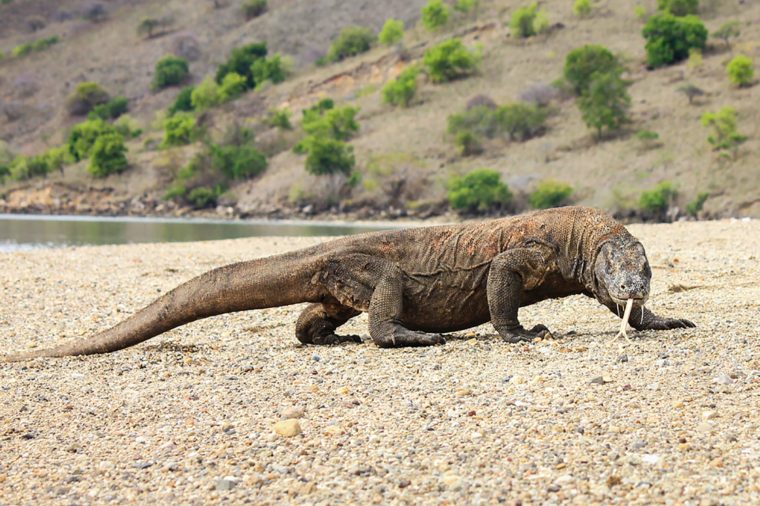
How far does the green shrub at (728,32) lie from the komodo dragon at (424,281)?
71020 millimetres

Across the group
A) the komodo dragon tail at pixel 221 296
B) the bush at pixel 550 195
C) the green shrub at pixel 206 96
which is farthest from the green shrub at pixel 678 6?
the komodo dragon tail at pixel 221 296

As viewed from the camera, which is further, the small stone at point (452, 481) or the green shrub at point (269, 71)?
the green shrub at point (269, 71)

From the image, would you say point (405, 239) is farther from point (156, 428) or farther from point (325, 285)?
point (156, 428)

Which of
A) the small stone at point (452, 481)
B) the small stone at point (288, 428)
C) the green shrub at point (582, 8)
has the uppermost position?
the small stone at point (452, 481)

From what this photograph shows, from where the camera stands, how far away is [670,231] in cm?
2116

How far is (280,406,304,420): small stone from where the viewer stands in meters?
5.46

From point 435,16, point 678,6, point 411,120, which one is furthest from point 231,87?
point 678,6

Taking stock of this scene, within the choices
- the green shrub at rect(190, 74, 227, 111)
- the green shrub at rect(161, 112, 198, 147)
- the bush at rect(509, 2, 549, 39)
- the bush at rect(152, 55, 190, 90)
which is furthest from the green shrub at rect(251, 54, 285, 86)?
the bush at rect(509, 2, 549, 39)

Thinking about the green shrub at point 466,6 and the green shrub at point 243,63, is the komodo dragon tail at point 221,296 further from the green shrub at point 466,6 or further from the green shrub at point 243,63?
the green shrub at point 243,63

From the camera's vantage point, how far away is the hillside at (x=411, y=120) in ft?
181

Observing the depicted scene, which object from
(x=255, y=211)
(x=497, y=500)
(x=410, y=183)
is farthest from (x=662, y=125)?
(x=497, y=500)

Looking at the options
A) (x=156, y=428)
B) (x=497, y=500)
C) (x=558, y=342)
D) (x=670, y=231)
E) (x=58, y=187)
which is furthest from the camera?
(x=58, y=187)

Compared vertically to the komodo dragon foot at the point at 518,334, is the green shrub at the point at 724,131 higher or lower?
lower

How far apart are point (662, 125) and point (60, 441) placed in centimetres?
5815
